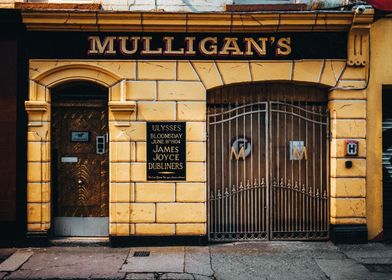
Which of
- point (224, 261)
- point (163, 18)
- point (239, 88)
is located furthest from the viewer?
point (239, 88)

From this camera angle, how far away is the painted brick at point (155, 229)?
8.63 m

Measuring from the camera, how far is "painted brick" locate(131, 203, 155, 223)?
8.64 m

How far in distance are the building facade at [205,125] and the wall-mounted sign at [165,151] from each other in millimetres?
26

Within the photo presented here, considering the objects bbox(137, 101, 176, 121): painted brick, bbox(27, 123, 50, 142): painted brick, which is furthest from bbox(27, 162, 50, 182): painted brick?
bbox(137, 101, 176, 121): painted brick

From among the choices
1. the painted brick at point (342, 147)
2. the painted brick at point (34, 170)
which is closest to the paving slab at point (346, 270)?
the painted brick at point (342, 147)

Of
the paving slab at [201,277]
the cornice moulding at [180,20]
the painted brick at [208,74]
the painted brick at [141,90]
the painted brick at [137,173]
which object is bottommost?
the paving slab at [201,277]

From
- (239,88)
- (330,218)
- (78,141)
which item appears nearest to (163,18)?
(239,88)

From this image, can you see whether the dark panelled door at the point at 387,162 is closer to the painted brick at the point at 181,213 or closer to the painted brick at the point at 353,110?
the painted brick at the point at 353,110

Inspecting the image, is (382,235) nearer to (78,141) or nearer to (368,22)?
(368,22)

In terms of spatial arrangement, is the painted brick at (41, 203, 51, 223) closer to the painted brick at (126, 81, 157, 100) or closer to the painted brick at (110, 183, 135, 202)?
the painted brick at (110, 183, 135, 202)

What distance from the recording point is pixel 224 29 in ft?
28.3

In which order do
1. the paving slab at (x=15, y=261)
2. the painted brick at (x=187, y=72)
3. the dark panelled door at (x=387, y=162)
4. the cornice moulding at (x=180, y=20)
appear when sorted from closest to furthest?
the paving slab at (x=15, y=261), the cornice moulding at (x=180, y=20), the painted brick at (x=187, y=72), the dark panelled door at (x=387, y=162)

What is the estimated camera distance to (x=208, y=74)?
8734 millimetres

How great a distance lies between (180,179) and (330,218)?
9.63ft
